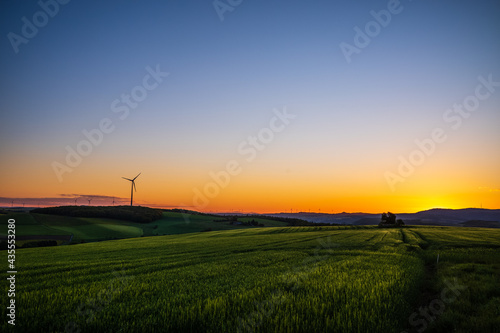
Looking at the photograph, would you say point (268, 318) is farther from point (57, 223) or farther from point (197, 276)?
point (57, 223)

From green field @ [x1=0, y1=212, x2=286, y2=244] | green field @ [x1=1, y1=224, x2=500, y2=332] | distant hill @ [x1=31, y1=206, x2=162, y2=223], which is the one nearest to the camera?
green field @ [x1=1, y1=224, x2=500, y2=332]

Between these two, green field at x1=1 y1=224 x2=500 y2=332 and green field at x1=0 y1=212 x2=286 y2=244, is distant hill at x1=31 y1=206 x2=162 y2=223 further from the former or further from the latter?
green field at x1=1 y1=224 x2=500 y2=332

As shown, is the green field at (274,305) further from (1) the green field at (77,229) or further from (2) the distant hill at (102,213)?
(2) the distant hill at (102,213)

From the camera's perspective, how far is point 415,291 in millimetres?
10797

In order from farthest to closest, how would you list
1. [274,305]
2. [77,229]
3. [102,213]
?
[102,213] < [77,229] < [274,305]

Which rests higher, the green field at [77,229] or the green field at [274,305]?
the green field at [274,305]

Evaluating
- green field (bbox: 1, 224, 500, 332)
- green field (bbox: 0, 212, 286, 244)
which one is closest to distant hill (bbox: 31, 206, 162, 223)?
green field (bbox: 0, 212, 286, 244)

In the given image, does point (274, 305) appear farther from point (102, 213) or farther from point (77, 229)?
point (102, 213)

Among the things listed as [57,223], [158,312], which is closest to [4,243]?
[57,223]

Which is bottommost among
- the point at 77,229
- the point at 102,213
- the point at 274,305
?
the point at 77,229

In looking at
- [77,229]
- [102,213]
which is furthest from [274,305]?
[102,213]

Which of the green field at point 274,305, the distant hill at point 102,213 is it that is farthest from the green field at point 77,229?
the green field at point 274,305

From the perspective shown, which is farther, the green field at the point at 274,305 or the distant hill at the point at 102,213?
the distant hill at the point at 102,213

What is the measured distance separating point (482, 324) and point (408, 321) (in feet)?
5.92
